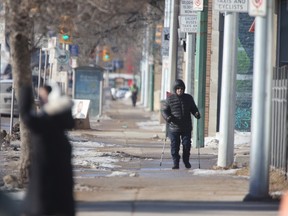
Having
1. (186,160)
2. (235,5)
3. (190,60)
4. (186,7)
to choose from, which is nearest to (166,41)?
(190,60)

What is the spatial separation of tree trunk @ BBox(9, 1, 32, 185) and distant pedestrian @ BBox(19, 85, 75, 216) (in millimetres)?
4407

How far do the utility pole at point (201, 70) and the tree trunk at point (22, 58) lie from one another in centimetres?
923

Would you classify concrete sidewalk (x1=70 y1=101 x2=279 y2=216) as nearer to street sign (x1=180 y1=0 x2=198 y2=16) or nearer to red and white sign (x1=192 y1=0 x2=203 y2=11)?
red and white sign (x1=192 y1=0 x2=203 y2=11)

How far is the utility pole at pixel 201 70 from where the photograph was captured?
24766 millimetres

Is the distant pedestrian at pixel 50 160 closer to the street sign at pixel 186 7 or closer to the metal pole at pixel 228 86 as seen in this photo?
the metal pole at pixel 228 86

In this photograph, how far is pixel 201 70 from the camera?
25.4 metres

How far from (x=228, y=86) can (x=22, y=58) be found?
4.66 m

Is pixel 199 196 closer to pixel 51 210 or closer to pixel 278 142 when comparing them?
pixel 278 142

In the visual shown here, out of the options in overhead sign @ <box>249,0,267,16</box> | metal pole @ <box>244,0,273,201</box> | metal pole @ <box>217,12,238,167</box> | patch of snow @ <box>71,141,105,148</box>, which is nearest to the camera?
overhead sign @ <box>249,0,267,16</box>

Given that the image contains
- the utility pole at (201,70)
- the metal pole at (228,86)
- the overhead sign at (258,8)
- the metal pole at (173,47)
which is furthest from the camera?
the metal pole at (173,47)

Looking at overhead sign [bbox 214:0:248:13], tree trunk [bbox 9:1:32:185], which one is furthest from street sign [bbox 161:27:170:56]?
tree trunk [bbox 9:1:32:185]

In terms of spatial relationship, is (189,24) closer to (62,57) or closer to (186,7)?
(186,7)

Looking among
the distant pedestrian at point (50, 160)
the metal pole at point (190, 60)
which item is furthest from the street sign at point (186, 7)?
the distant pedestrian at point (50, 160)

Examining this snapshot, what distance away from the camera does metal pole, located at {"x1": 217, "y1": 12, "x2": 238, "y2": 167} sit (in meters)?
18.5
